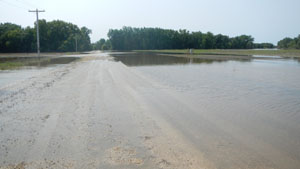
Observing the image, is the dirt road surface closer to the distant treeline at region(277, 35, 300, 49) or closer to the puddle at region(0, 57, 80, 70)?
the puddle at region(0, 57, 80, 70)

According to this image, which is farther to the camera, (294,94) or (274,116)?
(294,94)

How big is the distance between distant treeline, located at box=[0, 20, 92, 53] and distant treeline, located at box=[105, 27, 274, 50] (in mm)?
32469

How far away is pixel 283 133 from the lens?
588cm

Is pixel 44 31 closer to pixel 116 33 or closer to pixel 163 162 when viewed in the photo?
pixel 116 33

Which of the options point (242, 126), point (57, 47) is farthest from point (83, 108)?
point (57, 47)

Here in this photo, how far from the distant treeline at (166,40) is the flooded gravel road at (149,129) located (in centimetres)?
11944

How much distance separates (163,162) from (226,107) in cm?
475

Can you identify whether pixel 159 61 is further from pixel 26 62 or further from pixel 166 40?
pixel 166 40

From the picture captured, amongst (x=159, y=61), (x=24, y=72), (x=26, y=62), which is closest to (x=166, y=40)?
(x=159, y=61)

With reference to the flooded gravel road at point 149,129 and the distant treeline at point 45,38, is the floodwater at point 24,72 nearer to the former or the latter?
the flooded gravel road at point 149,129

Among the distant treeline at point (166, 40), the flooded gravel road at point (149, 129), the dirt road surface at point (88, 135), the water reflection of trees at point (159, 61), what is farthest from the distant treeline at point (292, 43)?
the dirt road surface at point (88, 135)

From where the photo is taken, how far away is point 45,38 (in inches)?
3332

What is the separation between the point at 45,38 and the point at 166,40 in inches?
2747

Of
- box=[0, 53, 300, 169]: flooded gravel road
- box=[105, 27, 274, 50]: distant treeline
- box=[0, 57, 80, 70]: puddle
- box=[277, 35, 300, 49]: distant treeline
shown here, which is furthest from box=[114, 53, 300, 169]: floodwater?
box=[105, 27, 274, 50]: distant treeline
